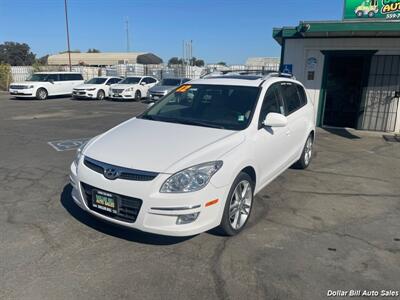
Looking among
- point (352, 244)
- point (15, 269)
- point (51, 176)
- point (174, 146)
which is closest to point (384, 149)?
point (352, 244)

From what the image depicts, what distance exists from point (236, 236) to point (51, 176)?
11.5 ft

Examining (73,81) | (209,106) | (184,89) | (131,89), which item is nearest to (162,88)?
(131,89)

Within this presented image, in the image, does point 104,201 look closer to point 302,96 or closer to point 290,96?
point 290,96

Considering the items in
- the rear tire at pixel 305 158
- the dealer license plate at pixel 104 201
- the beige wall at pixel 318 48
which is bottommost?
the rear tire at pixel 305 158

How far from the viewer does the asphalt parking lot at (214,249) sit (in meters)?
2.87

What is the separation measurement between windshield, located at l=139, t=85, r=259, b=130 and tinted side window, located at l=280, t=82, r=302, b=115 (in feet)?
2.83

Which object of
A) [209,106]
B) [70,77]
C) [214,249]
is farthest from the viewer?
[70,77]

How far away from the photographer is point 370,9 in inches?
429

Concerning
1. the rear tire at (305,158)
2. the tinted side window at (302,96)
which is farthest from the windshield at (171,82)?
the tinted side window at (302,96)

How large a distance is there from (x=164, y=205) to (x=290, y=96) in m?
3.24

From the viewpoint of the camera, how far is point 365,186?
18.4ft

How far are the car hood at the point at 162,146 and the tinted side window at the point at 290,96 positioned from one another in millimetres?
1677

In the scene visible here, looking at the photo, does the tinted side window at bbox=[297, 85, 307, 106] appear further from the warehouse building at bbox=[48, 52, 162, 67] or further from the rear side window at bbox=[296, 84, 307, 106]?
the warehouse building at bbox=[48, 52, 162, 67]

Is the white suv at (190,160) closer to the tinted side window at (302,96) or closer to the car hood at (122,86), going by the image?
the tinted side window at (302,96)
